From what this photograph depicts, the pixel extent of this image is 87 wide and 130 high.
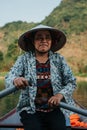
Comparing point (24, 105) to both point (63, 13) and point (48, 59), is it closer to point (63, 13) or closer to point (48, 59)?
point (48, 59)

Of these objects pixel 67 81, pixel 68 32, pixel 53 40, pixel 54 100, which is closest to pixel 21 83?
pixel 54 100

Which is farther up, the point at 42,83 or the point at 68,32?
the point at 42,83

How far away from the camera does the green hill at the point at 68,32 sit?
5530 centimetres

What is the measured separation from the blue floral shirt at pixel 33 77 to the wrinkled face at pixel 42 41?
8 cm

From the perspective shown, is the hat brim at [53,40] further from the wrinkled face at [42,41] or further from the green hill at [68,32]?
the green hill at [68,32]

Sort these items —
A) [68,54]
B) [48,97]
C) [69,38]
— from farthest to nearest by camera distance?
[69,38] < [68,54] < [48,97]

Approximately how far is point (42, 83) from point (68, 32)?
6896 cm

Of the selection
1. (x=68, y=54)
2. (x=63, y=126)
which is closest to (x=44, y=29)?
(x=63, y=126)

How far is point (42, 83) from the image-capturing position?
2.94 meters

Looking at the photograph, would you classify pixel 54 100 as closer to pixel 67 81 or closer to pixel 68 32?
pixel 67 81

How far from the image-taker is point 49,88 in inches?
116

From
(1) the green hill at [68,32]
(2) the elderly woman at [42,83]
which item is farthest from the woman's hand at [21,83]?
(1) the green hill at [68,32]

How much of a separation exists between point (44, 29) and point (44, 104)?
0.58m

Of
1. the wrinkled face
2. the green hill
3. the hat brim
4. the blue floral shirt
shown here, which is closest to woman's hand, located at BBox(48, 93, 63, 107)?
the blue floral shirt
